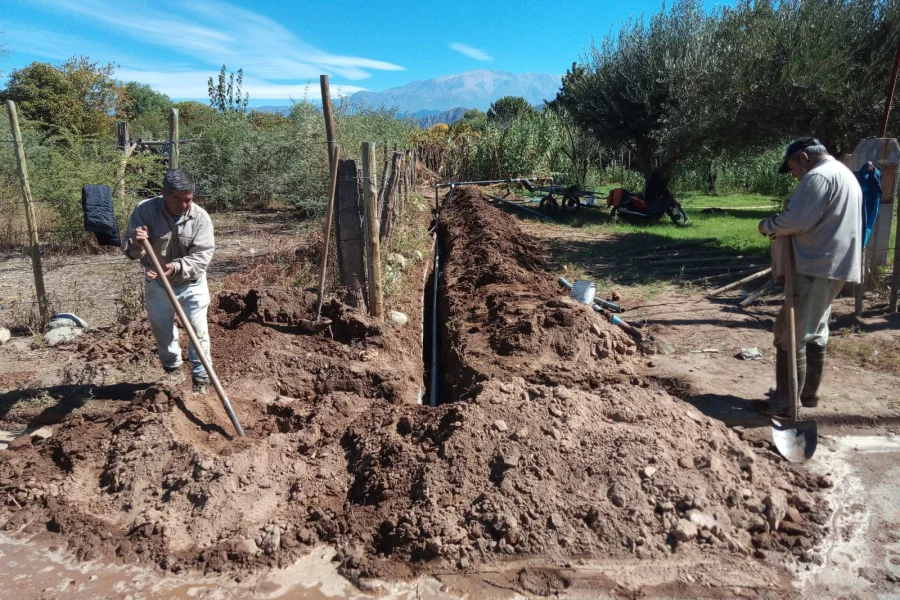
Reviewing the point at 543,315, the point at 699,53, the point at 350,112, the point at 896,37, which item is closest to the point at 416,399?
the point at 543,315

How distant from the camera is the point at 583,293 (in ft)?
24.4

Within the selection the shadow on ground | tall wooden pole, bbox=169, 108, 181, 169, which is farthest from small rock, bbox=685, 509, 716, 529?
tall wooden pole, bbox=169, 108, 181, 169

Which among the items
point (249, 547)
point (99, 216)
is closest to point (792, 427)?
point (249, 547)

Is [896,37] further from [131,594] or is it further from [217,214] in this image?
[217,214]

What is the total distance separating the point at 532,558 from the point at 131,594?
2059mm

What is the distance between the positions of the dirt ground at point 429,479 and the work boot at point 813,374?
164 mm

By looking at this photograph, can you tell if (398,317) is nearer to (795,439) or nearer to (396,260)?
(396,260)

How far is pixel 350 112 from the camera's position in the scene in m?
17.8

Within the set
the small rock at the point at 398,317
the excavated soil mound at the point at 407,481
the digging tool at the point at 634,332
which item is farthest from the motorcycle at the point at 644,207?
the excavated soil mound at the point at 407,481

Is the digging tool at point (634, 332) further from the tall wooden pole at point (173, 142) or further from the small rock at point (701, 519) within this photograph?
the tall wooden pole at point (173, 142)

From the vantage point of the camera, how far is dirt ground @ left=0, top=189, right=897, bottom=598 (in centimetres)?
324

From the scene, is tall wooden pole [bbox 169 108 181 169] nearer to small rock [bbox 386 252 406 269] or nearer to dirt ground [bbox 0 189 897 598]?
dirt ground [bbox 0 189 897 598]

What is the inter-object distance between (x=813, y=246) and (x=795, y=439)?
137cm

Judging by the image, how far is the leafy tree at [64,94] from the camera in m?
24.3
